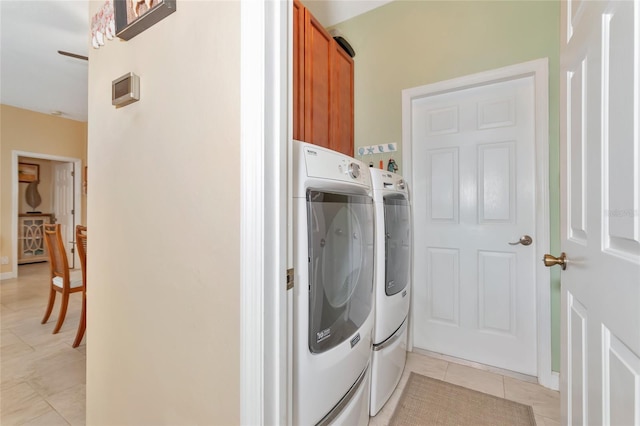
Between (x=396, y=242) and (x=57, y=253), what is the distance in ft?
9.91

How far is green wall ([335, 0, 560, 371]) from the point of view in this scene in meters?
1.73

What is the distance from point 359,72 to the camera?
7.88 ft

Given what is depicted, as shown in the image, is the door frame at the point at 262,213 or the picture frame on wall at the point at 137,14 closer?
the door frame at the point at 262,213

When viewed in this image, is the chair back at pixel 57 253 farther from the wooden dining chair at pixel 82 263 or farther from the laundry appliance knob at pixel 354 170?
the laundry appliance knob at pixel 354 170

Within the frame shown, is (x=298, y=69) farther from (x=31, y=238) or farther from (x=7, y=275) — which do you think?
(x=31, y=238)

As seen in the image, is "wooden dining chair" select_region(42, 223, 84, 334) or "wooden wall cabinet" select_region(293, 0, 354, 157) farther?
"wooden dining chair" select_region(42, 223, 84, 334)

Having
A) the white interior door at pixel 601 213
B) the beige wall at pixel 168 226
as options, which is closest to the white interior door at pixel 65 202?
the beige wall at pixel 168 226

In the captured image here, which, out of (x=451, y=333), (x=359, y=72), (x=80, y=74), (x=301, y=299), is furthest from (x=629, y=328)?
(x=80, y=74)

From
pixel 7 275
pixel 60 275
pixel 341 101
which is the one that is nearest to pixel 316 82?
pixel 341 101

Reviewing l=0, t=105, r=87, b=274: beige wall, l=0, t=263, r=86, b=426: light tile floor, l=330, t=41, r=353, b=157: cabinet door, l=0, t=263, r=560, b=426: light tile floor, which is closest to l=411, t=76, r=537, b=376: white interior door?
l=0, t=263, r=560, b=426: light tile floor

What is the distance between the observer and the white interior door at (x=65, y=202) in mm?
5281

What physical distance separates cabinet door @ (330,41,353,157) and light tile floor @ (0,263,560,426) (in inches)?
68.6

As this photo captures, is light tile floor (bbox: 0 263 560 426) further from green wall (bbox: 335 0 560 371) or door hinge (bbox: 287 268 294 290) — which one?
door hinge (bbox: 287 268 294 290)

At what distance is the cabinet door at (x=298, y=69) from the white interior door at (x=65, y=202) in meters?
5.97
